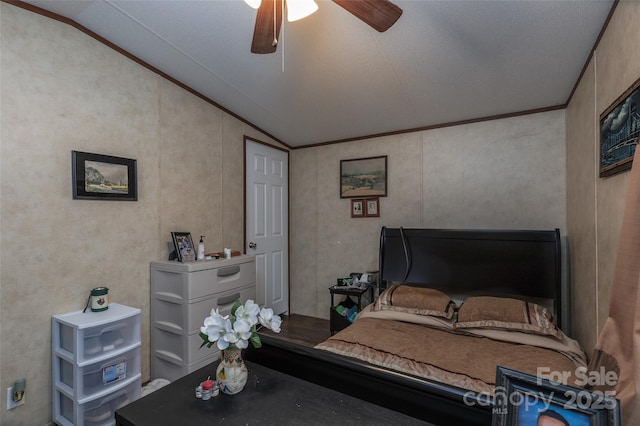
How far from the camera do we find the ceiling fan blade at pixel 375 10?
1.23 meters

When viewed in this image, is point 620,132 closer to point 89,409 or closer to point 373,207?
point 373,207

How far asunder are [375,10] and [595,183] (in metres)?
1.69

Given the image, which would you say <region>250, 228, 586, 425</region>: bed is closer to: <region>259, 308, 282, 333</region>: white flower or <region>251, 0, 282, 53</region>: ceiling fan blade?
<region>259, 308, 282, 333</region>: white flower

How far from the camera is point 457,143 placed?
3.04m

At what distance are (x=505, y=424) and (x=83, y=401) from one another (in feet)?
7.50

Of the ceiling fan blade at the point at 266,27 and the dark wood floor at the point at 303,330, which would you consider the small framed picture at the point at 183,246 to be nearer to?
the dark wood floor at the point at 303,330

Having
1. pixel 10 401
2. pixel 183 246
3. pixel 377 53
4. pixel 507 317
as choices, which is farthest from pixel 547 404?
pixel 10 401

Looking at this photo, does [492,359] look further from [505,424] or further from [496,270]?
[505,424]

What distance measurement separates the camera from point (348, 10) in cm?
126

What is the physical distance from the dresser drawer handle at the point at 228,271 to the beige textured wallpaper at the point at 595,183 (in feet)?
8.63

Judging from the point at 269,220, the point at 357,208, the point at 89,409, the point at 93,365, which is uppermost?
the point at 357,208

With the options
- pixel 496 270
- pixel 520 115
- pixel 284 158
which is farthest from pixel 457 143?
pixel 284 158

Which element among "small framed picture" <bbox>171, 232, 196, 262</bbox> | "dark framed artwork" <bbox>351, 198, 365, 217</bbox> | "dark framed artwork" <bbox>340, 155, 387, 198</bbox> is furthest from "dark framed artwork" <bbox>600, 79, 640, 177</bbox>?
"small framed picture" <bbox>171, 232, 196, 262</bbox>

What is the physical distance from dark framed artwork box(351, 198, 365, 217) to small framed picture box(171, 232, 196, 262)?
1.85 meters
